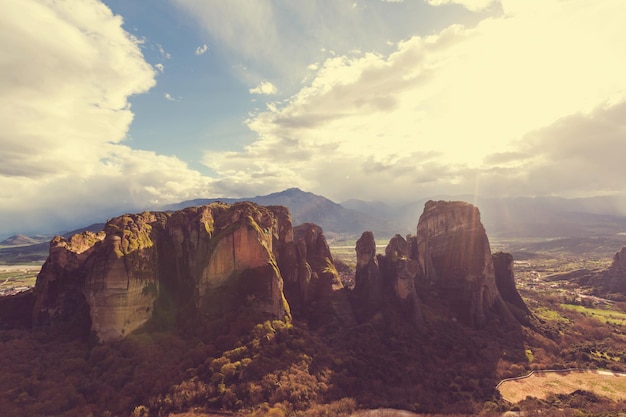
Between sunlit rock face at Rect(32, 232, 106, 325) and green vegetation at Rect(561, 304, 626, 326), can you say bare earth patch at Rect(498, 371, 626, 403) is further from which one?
sunlit rock face at Rect(32, 232, 106, 325)

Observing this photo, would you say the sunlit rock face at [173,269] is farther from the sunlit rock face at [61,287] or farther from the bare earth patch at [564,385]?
the bare earth patch at [564,385]

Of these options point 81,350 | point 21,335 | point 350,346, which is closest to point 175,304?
point 81,350

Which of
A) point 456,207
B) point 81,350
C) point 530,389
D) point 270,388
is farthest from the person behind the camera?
point 456,207

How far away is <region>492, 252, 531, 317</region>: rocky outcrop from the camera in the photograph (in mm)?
123062

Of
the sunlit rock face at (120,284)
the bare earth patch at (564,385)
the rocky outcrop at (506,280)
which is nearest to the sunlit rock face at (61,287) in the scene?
the sunlit rock face at (120,284)

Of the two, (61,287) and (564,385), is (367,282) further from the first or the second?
(61,287)

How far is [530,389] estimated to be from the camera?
78.3 meters

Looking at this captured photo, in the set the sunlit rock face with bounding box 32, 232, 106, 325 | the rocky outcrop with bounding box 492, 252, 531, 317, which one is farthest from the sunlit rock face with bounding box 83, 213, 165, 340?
the rocky outcrop with bounding box 492, 252, 531, 317

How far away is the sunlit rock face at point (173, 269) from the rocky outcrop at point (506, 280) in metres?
88.3

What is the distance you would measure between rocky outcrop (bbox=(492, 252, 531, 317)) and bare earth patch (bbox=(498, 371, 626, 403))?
36.3 metres

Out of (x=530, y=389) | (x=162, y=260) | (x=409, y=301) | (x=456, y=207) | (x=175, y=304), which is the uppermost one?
(x=456, y=207)

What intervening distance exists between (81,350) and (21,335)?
1745 cm

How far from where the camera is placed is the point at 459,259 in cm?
11669

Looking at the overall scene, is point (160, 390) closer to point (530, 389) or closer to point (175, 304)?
point (175, 304)
